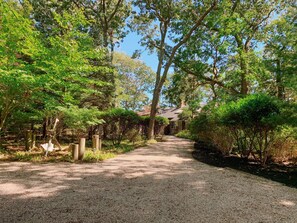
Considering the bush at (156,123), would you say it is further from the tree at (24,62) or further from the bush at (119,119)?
the tree at (24,62)

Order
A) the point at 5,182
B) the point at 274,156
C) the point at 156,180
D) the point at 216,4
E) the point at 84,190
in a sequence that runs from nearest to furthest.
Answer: the point at 84,190, the point at 5,182, the point at 156,180, the point at 274,156, the point at 216,4

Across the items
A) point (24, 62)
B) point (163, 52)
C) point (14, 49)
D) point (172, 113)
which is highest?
point (163, 52)

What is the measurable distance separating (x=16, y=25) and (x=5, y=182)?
4.51 m

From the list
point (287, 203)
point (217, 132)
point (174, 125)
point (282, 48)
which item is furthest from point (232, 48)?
point (174, 125)

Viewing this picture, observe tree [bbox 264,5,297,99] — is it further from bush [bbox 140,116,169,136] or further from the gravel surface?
bush [bbox 140,116,169,136]

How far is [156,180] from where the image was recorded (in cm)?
452

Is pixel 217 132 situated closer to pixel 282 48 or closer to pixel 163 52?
pixel 282 48

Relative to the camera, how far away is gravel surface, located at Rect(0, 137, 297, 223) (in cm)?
270

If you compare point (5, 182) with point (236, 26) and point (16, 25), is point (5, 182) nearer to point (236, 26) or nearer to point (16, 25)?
point (16, 25)

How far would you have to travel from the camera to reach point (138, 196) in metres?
3.47

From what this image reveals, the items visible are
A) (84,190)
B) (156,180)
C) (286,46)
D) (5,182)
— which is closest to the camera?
(84,190)

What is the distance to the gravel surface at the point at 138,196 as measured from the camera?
8.86 feet

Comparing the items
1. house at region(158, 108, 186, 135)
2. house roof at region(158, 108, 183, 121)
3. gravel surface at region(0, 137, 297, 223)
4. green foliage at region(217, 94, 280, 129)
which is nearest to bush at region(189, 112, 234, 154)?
green foliage at region(217, 94, 280, 129)

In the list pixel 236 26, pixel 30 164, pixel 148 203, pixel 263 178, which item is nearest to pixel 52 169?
pixel 30 164
